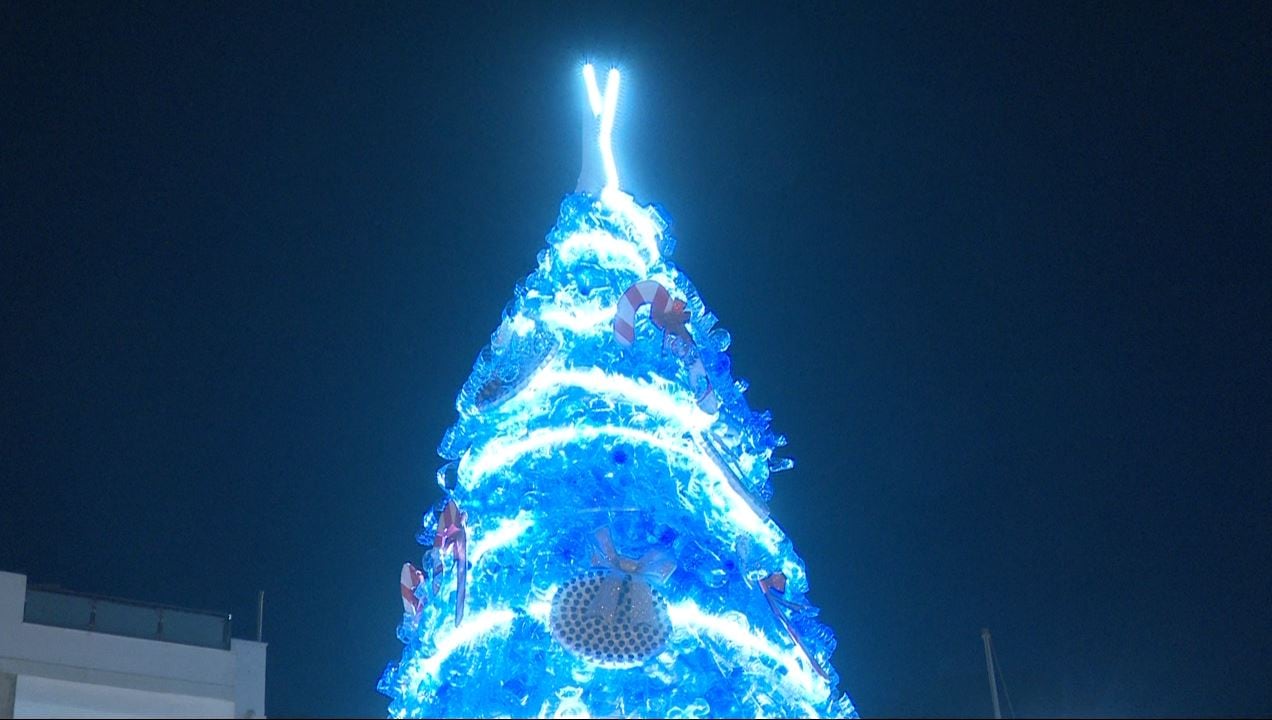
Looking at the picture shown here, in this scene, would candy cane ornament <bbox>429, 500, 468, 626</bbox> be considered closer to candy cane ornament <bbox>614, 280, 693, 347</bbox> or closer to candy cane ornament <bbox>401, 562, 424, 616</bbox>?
candy cane ornament <bbox>401, 562, 424, 616</bbox>

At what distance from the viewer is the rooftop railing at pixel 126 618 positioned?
22953 millimetres

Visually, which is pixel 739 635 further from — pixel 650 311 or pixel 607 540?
pixel 650 311

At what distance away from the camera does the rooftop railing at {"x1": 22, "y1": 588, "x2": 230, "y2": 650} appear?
904 inches

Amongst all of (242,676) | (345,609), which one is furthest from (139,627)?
(345,609)

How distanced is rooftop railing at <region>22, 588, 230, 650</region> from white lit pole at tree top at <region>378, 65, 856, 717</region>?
316 inches

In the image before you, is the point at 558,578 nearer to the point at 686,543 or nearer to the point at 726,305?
the point at 686,543

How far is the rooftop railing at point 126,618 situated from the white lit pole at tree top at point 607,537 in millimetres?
8015

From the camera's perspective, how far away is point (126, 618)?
23594 millimetres

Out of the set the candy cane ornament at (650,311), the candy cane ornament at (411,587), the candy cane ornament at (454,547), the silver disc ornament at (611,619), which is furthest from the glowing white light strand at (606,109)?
the silver disc ornament at (611,619)

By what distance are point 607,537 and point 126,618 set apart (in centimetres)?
1076

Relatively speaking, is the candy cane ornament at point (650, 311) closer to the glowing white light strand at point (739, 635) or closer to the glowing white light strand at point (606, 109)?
the glowing white light strand at point (606, 109)

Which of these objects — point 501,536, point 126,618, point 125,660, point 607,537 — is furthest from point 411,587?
point 126,618

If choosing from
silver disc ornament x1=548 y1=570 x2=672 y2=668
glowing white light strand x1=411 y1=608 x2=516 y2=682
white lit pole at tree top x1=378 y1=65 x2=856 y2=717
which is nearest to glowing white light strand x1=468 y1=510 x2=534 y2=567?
white lit pole at tree top x1=378 y1=65 x2=856 y2=717

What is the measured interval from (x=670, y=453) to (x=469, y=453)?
6.30ft
